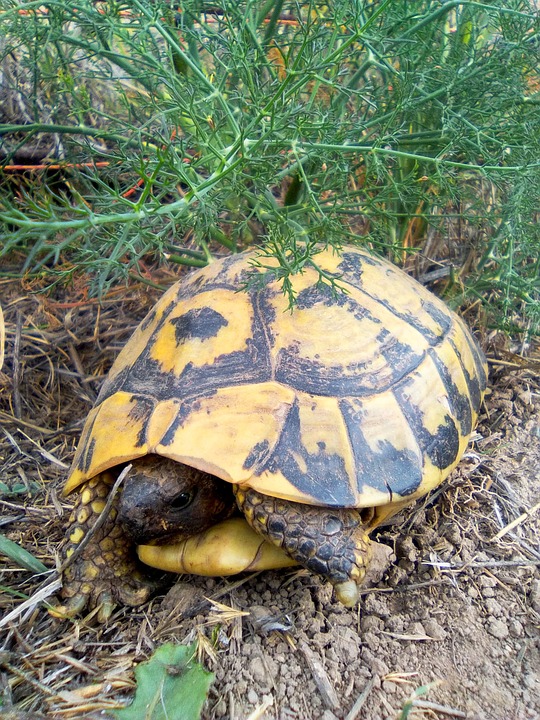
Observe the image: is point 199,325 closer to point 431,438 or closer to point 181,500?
point 181,500

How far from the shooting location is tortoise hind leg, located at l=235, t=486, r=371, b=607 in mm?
1430

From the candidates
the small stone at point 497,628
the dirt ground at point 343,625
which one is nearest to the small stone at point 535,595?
the dirt ground at point 343,625

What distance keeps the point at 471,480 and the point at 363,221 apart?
4.30ft

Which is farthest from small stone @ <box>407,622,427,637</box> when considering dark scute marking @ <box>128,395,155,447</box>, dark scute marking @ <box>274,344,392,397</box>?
dark scute marking @ <box>128,395,155,447</box>

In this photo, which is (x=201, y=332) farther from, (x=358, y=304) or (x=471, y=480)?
(x=471, y=480)

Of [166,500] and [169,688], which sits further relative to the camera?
[166,500]

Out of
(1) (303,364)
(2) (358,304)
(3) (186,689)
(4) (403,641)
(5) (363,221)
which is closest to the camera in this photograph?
(3) (186,689)

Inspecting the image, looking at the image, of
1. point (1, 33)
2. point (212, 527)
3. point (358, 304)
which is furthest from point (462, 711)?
point (1, 33)

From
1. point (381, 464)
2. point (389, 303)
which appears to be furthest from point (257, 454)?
point (389, 303)

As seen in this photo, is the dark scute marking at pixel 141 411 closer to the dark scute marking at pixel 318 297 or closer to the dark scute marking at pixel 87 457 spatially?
the dark scute marking at pixel 87 457

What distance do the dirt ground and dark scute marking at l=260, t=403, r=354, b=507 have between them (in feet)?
1.23

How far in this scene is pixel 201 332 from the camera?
5.41ft

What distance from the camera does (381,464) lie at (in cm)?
146

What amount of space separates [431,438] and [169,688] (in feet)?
2.96
